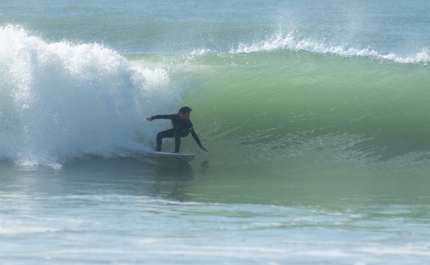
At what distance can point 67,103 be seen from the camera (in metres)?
10.8

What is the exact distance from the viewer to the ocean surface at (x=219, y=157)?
5.17m

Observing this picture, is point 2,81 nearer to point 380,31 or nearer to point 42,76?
point 42,76

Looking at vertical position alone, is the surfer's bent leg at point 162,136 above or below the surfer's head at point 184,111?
below

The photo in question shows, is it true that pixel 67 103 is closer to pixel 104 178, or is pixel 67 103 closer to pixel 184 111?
pixel 184 111

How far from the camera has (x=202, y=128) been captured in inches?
474

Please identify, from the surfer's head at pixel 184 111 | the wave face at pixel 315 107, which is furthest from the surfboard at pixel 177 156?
the wave face at pixel 315 107

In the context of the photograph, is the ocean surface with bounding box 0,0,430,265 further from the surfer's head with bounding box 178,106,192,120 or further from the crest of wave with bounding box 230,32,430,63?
the surfer's head with bounding box 178,106,192,120

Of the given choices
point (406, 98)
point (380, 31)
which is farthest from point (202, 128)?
point (380, 31)

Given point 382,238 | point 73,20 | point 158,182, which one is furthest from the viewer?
point 73,20

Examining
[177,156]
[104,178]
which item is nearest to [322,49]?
[177,156]

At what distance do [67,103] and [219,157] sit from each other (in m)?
2.66

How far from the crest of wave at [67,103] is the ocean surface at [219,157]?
2 centimetres

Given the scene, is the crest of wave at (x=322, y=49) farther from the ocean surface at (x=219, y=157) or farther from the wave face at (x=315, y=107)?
the wave face at (x=315, y=107)

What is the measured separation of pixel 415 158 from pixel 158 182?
4.33 meters
